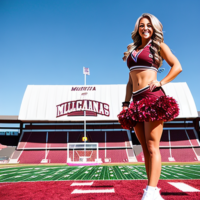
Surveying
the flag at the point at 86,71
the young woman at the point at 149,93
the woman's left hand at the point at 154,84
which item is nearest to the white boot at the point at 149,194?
the young woman at the point at 149,93

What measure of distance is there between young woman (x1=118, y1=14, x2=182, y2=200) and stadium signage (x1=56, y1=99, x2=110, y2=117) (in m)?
22.4

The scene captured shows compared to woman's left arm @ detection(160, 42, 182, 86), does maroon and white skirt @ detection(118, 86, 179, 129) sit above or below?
below

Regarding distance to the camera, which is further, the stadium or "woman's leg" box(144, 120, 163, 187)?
the stadium

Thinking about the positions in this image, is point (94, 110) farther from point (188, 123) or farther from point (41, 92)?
point (188, 123)

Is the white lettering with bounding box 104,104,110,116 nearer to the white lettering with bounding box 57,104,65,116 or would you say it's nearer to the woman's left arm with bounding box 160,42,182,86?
the white lettering with bounding box 57,104,65,116

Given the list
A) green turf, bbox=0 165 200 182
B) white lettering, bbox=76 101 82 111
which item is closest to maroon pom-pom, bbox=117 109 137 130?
green turf, bbox=0 165 200 182

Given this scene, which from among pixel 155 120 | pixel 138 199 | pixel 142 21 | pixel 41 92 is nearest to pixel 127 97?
pixel 155 120

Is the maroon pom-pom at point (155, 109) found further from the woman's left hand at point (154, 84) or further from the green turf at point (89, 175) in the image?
the green turf at point (89, 175)

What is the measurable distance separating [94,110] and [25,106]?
8937 millimetres

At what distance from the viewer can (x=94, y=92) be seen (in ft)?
89.1

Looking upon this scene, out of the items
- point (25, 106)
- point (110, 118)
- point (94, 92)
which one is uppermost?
point (94, 92)

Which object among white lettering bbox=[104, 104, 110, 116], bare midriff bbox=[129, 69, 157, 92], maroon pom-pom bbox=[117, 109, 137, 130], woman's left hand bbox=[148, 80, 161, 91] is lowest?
maroon pom-pom bbox=[117, 109, 137, 130]

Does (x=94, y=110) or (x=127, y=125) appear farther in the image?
(x=94, y=110)

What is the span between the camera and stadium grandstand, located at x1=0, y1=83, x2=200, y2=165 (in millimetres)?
23344
